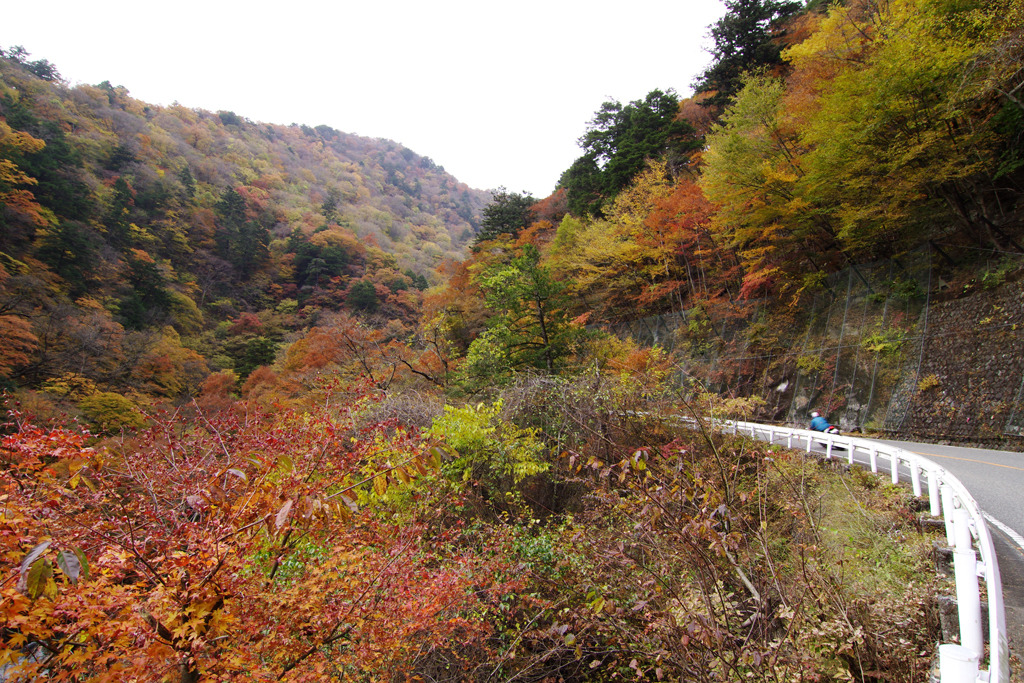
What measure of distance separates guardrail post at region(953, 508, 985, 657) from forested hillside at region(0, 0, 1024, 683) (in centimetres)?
105

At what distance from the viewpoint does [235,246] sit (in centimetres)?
4259

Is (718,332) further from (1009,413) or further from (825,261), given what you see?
(1009,413)

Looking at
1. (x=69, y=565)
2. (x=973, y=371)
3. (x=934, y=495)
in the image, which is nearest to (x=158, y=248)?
(x=69, y=565)

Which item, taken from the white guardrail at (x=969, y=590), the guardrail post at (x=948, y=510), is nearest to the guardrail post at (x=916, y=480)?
the white guardrail at (x=969, y=590)

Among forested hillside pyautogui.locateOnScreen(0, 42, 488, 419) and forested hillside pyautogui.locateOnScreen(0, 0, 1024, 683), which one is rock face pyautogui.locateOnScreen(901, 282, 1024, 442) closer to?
forested hillside pyautogui.locateOnScreen(0, 0, 1024, 683)

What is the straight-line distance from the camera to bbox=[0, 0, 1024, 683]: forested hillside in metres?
3.51

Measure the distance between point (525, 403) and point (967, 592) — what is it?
877cm

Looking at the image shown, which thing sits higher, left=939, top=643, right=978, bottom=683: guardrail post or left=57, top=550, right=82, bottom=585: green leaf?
left=57, top=550, right=82, bottom=585: green leaf

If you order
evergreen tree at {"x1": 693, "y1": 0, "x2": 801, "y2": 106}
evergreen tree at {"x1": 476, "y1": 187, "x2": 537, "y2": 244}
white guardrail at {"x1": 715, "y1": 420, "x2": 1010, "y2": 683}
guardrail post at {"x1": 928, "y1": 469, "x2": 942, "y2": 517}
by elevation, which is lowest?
guardrail post at {"x1": 928, "y1": 469, "x2": 942, "y2": 517}

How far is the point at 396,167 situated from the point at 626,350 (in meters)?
95.4

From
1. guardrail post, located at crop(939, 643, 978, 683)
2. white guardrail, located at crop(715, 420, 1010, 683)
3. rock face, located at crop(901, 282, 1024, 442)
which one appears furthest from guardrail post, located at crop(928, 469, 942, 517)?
rock face, located at crop(901, 282, 1024, 442)

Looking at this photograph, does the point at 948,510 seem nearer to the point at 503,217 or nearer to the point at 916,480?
the point at 916,480

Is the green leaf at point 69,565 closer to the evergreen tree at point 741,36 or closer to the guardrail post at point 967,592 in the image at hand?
the guardrail post at point 967,592

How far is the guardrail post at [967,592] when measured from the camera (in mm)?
2570
